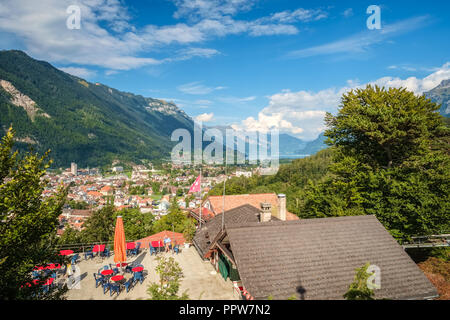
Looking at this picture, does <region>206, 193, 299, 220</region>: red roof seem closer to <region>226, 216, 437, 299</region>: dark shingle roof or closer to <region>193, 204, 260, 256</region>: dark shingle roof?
<region>193, 204, 260, 256</region>: dark shingle roof

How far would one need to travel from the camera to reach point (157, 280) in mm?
12984

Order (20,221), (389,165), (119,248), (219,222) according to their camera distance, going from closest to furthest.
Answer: (20,221) → (119,248) → (219,222) → (389,165)

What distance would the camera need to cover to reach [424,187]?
16.2 meters

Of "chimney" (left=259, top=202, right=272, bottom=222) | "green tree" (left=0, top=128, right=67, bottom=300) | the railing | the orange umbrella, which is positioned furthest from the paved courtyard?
the railing

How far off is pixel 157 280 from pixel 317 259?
25.1 ft

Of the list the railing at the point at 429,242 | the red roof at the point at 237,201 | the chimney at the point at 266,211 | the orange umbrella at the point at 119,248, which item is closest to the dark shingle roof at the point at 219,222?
the chimney at the point at 266,211

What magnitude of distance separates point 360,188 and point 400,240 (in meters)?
4.51

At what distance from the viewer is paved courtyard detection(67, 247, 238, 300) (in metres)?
11.5

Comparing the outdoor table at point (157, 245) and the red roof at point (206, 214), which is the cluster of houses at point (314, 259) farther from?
the red roof at point (206, 214)

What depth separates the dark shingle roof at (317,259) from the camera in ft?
30.1

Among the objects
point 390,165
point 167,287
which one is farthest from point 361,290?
point 390,165

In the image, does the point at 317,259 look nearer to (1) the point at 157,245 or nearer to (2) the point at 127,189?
(1) the point at 157,245
